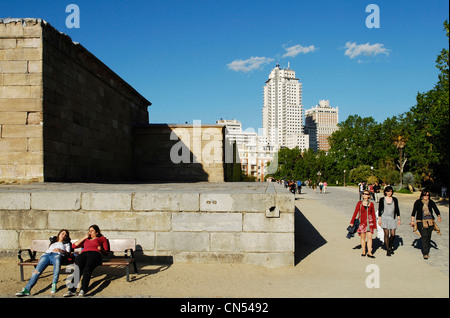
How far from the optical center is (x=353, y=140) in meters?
72.1

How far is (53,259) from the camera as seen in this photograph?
19.5ft

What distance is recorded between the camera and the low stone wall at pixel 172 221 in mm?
6961

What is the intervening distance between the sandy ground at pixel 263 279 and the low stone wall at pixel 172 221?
34cm

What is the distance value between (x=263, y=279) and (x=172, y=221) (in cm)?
228

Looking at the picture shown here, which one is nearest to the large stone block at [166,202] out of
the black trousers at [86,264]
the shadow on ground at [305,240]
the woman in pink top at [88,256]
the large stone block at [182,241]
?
the large stone block at [182,241]

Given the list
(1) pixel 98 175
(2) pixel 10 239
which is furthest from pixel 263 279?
(1) pixel 98 175

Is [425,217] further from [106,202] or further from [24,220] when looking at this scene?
[24,220]

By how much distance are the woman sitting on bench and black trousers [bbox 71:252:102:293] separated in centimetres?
38

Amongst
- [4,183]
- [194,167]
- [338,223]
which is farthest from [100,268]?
[194,167]

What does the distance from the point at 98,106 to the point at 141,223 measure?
877 cm

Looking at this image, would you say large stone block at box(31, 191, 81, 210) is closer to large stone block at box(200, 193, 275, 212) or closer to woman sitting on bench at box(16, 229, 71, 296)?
woman sitting on bench at box(16, 229, 71, 296)

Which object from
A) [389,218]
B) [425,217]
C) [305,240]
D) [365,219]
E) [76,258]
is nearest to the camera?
[76,258]

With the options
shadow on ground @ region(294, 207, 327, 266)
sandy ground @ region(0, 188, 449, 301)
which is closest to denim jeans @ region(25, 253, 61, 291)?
sandy ground @ region(0, 188, 449, 301)
